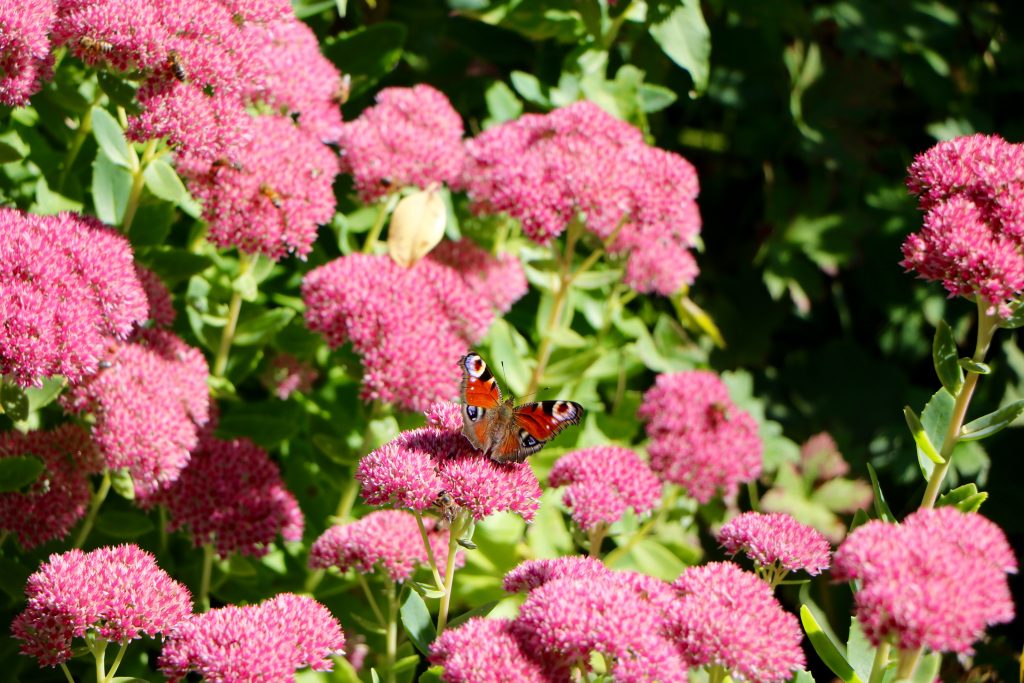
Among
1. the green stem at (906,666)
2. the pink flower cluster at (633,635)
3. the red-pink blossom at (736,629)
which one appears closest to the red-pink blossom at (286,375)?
the pink flower cluster at (633,635)

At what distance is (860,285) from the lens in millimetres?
3133

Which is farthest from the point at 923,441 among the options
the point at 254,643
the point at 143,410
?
the point at 143,410

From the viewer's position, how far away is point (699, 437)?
2.23 m

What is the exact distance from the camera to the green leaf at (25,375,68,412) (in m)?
1.76

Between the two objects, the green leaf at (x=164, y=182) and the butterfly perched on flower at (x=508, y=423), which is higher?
the green leaf at (x=164, y=182)

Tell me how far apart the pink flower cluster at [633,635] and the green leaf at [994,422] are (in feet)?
1.21

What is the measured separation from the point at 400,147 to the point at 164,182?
481 millimetres

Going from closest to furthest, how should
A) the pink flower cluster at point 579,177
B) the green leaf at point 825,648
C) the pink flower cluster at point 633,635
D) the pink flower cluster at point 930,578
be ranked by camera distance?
the pink flower cluster at point 930,578, the pink flower cluster at point 633,635, the green leaf at point 825,648, the pink flower cluster at point 579,177

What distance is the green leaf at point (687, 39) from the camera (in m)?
2.54

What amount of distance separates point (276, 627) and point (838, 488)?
5.62 feet

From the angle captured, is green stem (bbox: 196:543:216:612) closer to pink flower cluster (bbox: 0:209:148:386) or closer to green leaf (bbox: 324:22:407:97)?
pink flower cluster (bbox: 0:209:148:386)

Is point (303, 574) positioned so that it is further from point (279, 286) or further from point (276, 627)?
point (276, 627)

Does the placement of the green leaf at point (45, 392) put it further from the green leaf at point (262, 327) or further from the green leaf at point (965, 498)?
the green leaf at point (965, 498)

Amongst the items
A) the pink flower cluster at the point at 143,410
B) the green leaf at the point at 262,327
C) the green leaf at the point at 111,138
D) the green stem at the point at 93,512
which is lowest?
the green stem at the point at 93,512
